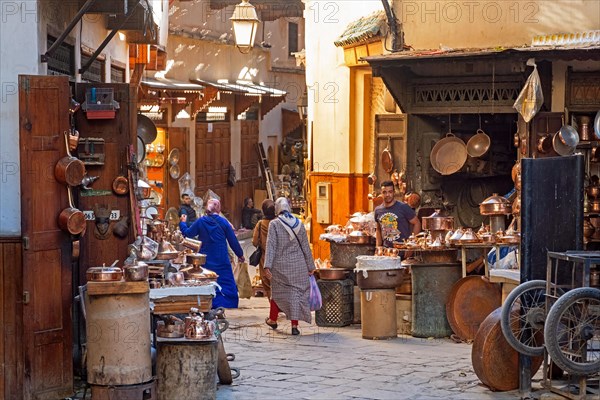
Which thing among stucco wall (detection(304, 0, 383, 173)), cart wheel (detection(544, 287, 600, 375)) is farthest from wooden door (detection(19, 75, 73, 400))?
stucco wall (detection(304, 0, 383, 173))

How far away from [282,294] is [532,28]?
16.7ft

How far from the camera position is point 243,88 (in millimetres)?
32062

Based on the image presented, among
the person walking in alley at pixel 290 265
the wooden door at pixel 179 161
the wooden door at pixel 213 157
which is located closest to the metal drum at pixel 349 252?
the person walking in alley at pixel 290 265

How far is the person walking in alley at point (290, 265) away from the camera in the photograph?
1454 centimetres

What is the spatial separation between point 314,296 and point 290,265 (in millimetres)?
533

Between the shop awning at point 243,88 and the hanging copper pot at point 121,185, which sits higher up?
the shop awning at point 243,88

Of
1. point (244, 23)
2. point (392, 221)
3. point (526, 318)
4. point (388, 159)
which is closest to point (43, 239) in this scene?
point (526, 318)

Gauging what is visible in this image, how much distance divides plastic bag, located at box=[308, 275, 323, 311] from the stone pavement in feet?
1.10

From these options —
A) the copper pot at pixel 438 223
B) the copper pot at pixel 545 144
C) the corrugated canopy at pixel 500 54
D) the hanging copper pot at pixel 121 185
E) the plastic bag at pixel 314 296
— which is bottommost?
the plastic bag at pixel 314 296

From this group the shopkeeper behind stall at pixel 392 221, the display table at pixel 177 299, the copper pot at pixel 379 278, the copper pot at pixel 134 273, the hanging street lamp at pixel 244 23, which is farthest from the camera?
the hanging street lamp at pixel 244 23

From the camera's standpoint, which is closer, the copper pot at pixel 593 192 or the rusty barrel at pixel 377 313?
the rusty barrel at pixel 377 313

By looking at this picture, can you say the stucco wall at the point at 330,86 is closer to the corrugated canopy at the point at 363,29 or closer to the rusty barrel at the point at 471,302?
the corrugated canopy at the point at 363,29

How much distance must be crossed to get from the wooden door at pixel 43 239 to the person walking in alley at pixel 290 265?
4.45 m

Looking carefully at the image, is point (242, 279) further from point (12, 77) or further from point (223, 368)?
point (12, 77)
